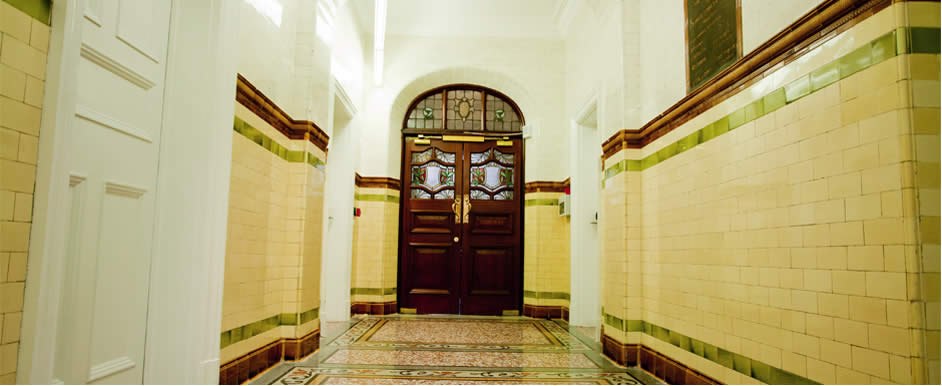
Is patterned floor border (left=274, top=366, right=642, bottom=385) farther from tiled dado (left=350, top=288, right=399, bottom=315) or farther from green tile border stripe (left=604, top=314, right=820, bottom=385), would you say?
tiled dado (left=350, top=288, right=399, bottom=315)

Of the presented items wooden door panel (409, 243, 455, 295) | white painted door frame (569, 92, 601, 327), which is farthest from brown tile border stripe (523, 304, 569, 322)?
wooden door panel (409, 243, 455, 295)

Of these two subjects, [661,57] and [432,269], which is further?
[432,269]

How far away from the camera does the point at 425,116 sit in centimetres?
784

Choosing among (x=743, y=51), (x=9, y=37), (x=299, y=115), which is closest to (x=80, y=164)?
(x=9, y=37)

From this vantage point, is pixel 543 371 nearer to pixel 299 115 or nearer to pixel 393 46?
pixel 299 115

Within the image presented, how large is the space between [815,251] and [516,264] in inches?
216

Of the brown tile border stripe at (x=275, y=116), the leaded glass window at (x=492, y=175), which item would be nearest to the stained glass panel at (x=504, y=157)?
the leaded glass window at (x=492, y=175)

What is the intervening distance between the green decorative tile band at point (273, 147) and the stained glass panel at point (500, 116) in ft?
12.0

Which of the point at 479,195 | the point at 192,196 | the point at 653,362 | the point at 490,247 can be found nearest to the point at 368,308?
the point at 490,247

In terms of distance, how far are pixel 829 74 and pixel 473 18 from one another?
5408 millimetres

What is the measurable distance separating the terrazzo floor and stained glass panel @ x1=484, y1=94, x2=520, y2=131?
2801mm

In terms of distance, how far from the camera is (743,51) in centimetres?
287

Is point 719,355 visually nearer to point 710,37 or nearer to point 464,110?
point 710,37

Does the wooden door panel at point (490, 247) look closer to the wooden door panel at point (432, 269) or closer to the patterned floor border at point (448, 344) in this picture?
the wooden door panel at point (432, 269)
